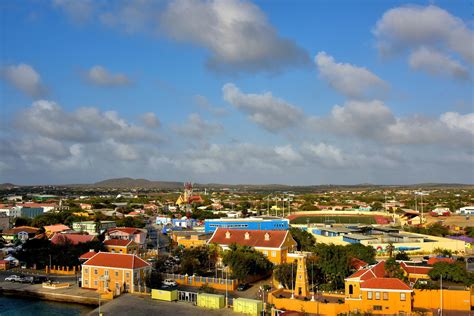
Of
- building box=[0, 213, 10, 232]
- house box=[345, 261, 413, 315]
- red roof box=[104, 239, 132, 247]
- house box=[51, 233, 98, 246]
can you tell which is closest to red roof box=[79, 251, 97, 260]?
house box=[51, 233, 98, 246]

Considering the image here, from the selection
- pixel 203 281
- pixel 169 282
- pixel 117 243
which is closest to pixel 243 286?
pixel 203 281

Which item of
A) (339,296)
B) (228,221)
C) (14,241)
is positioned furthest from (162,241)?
(339,296)

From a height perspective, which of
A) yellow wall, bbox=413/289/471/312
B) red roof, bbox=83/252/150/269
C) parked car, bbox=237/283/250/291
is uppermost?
red roof, bbox=83/252/150/269

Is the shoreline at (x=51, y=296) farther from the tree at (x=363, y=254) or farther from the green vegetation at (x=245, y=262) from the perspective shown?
the tree at (x=363, y=254)

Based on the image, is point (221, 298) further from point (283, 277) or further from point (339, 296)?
point (339, 296)

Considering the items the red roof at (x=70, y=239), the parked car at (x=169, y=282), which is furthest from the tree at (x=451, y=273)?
the red roof at (x=70, y=239)

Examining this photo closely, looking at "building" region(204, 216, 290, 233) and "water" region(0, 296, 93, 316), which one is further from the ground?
"building" region(204, 216, 290, 233)

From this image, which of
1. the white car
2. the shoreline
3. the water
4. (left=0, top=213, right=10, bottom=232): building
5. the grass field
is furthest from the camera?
the grass field

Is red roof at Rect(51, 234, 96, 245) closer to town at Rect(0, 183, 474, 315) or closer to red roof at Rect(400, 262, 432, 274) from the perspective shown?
town at Rect(0, 183, 474, 315)
